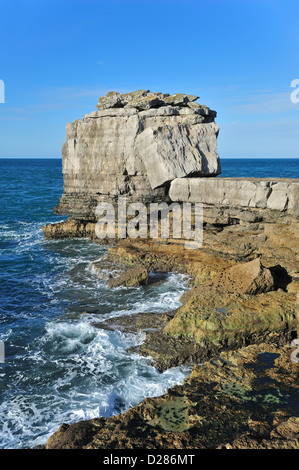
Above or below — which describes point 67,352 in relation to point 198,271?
below

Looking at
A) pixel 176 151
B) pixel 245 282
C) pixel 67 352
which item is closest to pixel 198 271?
pixel 245 282

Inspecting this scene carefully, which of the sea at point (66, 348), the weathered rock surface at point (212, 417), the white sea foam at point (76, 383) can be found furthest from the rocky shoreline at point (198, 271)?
the sea at point (66, 348)

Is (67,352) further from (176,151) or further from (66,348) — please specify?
(176,151)

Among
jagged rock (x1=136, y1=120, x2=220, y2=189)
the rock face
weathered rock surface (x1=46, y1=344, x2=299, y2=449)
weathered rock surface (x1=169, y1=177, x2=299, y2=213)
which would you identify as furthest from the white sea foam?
the rock face

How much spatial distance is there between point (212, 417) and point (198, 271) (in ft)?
23.7

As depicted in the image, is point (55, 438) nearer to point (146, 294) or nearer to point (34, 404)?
point (34, 404)

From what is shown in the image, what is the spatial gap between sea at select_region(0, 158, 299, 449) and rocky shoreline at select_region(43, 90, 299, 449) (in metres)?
0.54

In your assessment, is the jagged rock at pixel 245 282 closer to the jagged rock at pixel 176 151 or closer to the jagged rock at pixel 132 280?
the jagged rock at pixel 132 280

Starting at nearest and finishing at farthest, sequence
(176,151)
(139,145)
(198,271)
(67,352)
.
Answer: (67,352), (198,271), (176,151), (139,145)

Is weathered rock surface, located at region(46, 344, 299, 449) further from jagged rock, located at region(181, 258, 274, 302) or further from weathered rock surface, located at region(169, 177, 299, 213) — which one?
weathered rock surface, located at region(169, 177, 299, 213)

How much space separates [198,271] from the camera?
40.4 ft

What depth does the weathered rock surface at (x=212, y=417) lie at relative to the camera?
475 centimetres

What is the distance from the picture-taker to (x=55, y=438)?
16.7 ft

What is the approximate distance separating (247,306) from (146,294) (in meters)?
3.72
